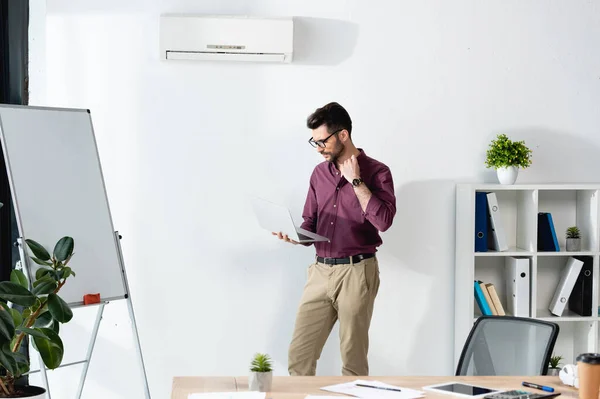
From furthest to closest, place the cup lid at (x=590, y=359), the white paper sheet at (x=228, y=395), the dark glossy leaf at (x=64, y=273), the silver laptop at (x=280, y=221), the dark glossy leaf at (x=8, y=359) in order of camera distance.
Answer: the silver laptop at (x=280, y=221) → the dark glossy leaf at (x=64, y=273) → the dark glossy leaf at (x=8, y=359) → the white paper sheet at (x=228, y=395) → the cup lid at (x=590, y=359)

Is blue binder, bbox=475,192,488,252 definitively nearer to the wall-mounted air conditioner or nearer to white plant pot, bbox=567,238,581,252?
white plant pot, bbox=567,238,581,252

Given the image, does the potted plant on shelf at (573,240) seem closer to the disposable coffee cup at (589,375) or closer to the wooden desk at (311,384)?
the wooden desk at (311,384)

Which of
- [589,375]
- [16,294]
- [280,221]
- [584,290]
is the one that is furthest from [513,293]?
[16,294]

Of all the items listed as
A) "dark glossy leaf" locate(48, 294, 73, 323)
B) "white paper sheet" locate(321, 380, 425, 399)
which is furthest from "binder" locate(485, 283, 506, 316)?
"dark glossy leaf" locate(48, 294, 73, 323)

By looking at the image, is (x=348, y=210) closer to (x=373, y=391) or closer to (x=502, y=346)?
(x=502, y=346)

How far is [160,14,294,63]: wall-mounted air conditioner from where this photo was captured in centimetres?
436

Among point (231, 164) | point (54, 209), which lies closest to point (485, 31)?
point (231, 164)

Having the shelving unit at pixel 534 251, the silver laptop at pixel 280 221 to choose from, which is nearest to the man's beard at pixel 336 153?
the silver laptop at pixel 280 221

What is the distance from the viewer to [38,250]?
134 inches

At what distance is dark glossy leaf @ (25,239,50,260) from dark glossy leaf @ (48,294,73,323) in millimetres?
245

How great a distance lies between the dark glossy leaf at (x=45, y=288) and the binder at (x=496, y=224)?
97.9 inches

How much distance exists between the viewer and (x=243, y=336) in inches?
180

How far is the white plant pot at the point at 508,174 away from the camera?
4.50 meters

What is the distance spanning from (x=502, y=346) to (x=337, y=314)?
4.11 feet
